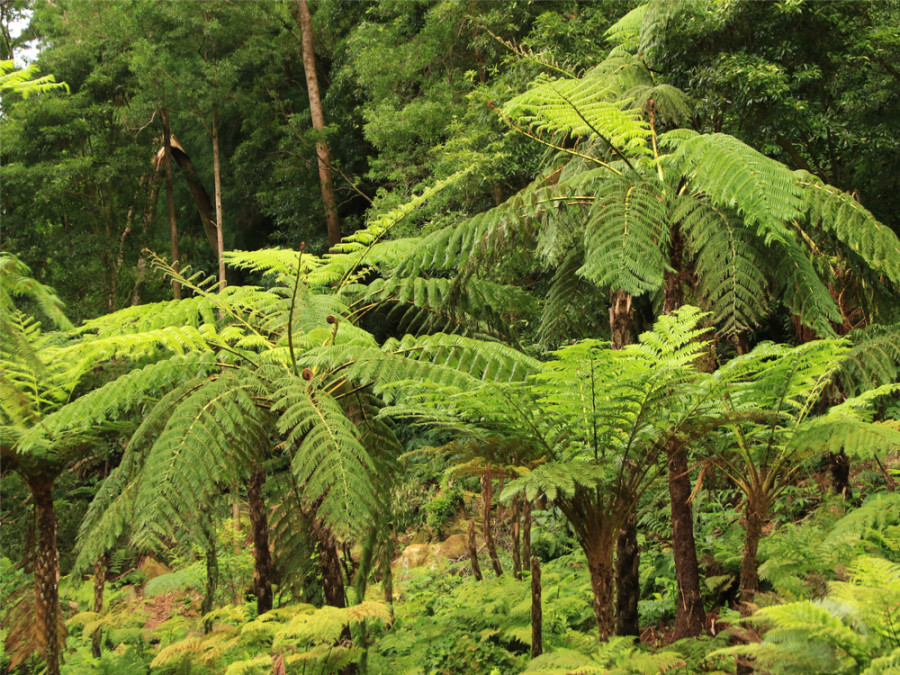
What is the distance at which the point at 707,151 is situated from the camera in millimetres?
2641

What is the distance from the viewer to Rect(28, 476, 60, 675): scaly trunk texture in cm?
349

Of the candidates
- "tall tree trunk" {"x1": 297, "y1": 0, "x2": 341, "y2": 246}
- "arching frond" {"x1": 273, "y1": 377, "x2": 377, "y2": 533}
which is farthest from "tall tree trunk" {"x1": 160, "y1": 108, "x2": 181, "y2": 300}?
"arching frond" {"x1": 273, "y1": 377, "x2": 377, "y2": 533}

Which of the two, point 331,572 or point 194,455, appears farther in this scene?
point 331,572

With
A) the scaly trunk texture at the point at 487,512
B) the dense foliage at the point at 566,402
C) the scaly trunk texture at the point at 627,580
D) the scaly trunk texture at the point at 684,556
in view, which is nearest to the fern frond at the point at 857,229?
the dense foliage at the point at 566,402

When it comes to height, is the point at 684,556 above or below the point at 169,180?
below

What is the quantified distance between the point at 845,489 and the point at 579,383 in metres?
3.55

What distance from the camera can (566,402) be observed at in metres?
2.11

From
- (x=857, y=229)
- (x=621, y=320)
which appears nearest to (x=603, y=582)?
(x=621, y=320)

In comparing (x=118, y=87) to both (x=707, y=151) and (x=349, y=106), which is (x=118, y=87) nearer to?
(x=349, y=106)

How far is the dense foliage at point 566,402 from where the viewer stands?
2.18 metres

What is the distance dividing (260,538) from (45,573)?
1113 millimetres

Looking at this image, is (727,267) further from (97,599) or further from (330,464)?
(97,599)

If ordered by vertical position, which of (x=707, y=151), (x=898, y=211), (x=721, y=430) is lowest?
(x=721, y=430)

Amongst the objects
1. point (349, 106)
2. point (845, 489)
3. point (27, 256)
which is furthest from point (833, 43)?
point (27, 256)
